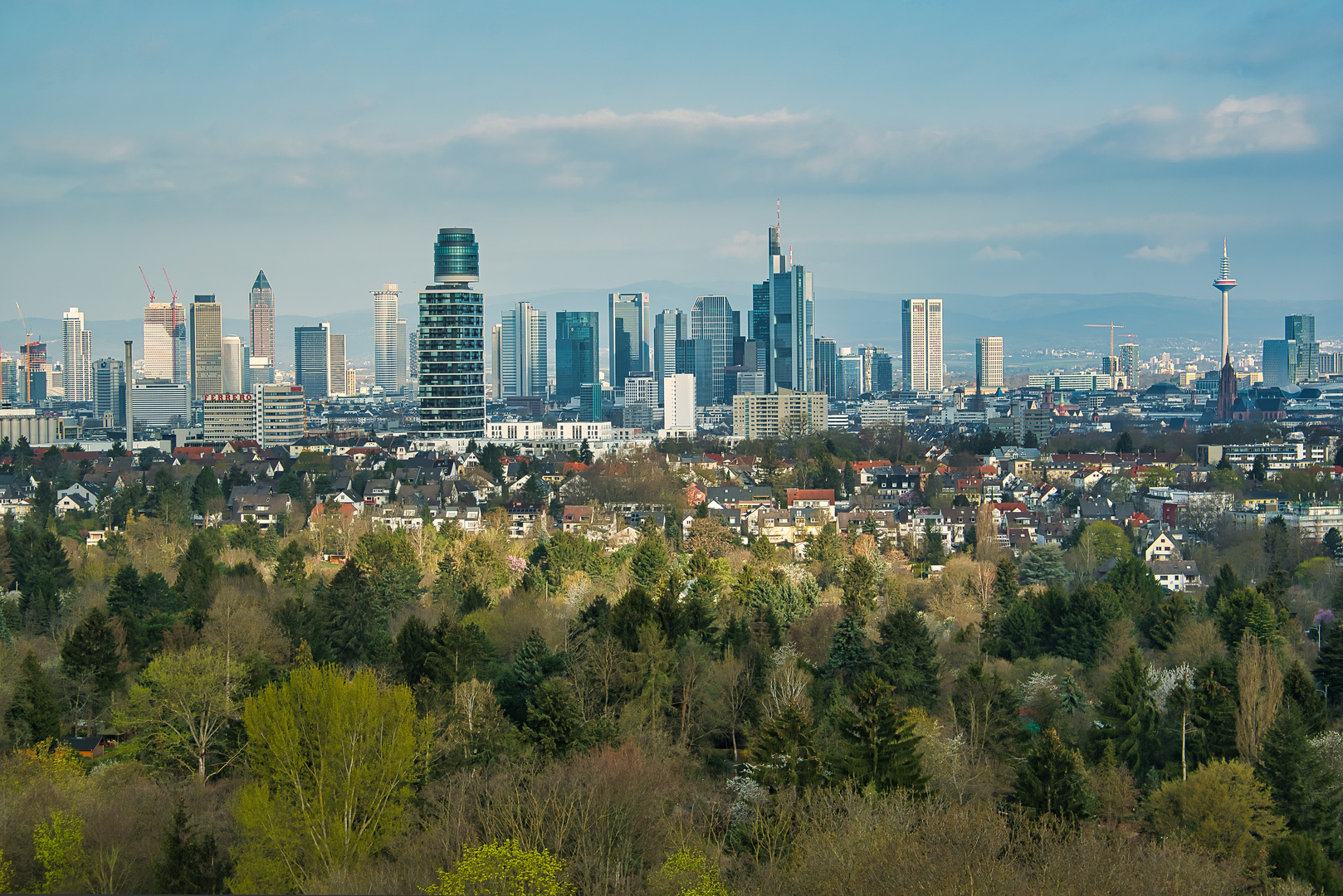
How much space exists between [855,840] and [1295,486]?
4423 cm

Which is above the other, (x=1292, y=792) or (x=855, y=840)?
(x=855, y=840)

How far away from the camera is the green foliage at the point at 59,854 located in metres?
12.4

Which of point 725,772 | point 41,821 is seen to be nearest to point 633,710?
point 725,772

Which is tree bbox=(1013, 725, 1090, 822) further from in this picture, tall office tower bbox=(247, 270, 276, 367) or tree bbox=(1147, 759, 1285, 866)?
tall office tower bbox=(247, 270, 276, 367)

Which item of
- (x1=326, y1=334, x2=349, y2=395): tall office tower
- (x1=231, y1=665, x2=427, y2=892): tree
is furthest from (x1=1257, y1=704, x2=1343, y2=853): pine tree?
(x1=326, y1=334, x2=349, y2=395): tall office tower

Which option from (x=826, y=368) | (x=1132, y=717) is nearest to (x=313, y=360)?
(x=826, y=368)

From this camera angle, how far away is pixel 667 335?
169875mm

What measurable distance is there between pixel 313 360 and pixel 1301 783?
16719 centimetres

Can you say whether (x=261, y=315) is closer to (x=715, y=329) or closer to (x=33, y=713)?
Result: (x=715, y=329)

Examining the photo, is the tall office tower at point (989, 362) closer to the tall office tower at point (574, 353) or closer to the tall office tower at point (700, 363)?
the tall office tower at point (700, 363)

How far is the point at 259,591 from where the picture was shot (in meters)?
26.3

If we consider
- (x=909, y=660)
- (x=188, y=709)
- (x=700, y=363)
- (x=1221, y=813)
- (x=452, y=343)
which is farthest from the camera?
(x=700, y=363)

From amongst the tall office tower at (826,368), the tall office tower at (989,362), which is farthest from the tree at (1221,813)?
the tall office tower at (989,362)

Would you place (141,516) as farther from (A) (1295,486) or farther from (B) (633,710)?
(A) (1295,486)
